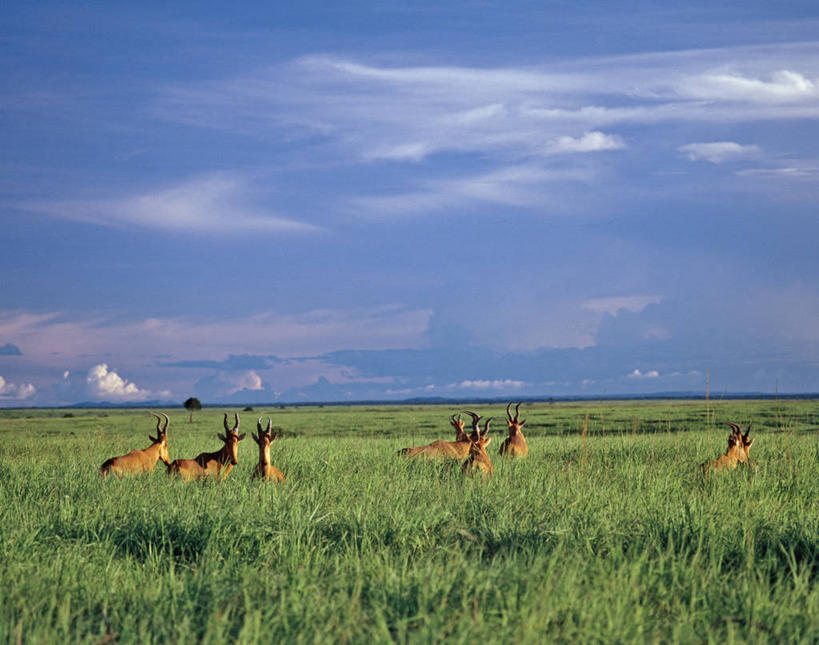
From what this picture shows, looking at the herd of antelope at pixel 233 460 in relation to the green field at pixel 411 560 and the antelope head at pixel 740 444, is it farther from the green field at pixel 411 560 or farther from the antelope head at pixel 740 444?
the green field at pixel 411 560

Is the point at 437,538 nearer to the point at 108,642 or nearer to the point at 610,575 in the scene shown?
the point at 610,575

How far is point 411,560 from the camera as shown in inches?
237

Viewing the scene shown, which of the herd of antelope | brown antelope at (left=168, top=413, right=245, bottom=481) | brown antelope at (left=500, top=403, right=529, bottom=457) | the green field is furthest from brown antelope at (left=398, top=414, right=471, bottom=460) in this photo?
brown antelope at (left=168, top=413, right=245, bottom=481)

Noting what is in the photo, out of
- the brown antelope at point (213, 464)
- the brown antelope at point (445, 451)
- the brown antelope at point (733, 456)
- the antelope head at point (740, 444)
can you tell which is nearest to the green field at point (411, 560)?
the brown antelope at point (213, 464)

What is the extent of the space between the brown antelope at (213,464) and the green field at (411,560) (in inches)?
10.5

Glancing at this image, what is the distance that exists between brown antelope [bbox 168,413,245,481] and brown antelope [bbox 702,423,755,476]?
23.3ft

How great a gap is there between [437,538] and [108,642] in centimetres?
312

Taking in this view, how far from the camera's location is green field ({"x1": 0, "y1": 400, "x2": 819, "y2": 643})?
14.5 ft

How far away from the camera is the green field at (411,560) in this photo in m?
4.43

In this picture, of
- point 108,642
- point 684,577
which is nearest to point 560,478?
point 684,577

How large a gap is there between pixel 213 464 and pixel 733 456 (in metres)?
8.23

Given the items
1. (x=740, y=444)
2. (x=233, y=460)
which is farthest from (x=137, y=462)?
(x=740, y=444)

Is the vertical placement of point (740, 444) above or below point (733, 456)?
above

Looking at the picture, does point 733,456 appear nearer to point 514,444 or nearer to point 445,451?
point 514,444
